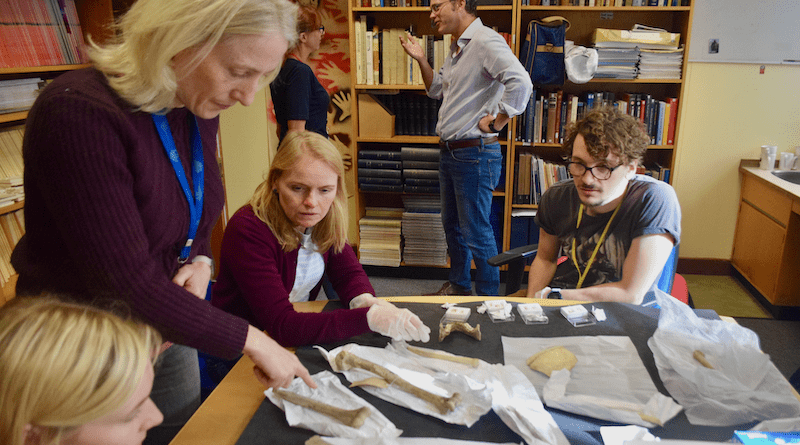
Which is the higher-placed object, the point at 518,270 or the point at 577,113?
the point at 577,113

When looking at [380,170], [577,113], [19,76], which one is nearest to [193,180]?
[19,76]

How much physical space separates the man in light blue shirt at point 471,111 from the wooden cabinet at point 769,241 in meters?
1.45

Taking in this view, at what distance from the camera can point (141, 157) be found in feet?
2.85

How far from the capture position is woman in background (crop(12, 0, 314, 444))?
30.7 inches

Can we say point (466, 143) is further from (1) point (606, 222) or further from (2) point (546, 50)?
(1) point (606, 222)

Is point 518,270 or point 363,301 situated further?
point 518,270

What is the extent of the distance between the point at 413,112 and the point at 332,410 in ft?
8.33

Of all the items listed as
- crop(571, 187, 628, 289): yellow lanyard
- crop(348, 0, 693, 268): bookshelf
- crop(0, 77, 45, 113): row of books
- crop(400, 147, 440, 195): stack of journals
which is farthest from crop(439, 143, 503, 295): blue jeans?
crop(0, 77, 45, 113): row of books

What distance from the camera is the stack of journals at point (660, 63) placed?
2.95 m

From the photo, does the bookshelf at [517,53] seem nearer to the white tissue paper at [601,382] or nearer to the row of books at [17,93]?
the row of books at [17,93]

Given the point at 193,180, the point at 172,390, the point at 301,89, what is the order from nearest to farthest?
the point at 193,180 < the point at 172,390 < the point at 301,89

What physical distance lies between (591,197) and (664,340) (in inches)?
24.7

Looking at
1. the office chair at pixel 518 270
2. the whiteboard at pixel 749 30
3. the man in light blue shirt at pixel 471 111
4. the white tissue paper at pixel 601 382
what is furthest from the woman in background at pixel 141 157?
the whiteboard at pixel 749 30

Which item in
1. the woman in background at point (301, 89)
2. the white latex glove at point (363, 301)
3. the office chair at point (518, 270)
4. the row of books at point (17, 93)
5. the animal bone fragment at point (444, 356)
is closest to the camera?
the animal bone fragment at point (444, 356)
